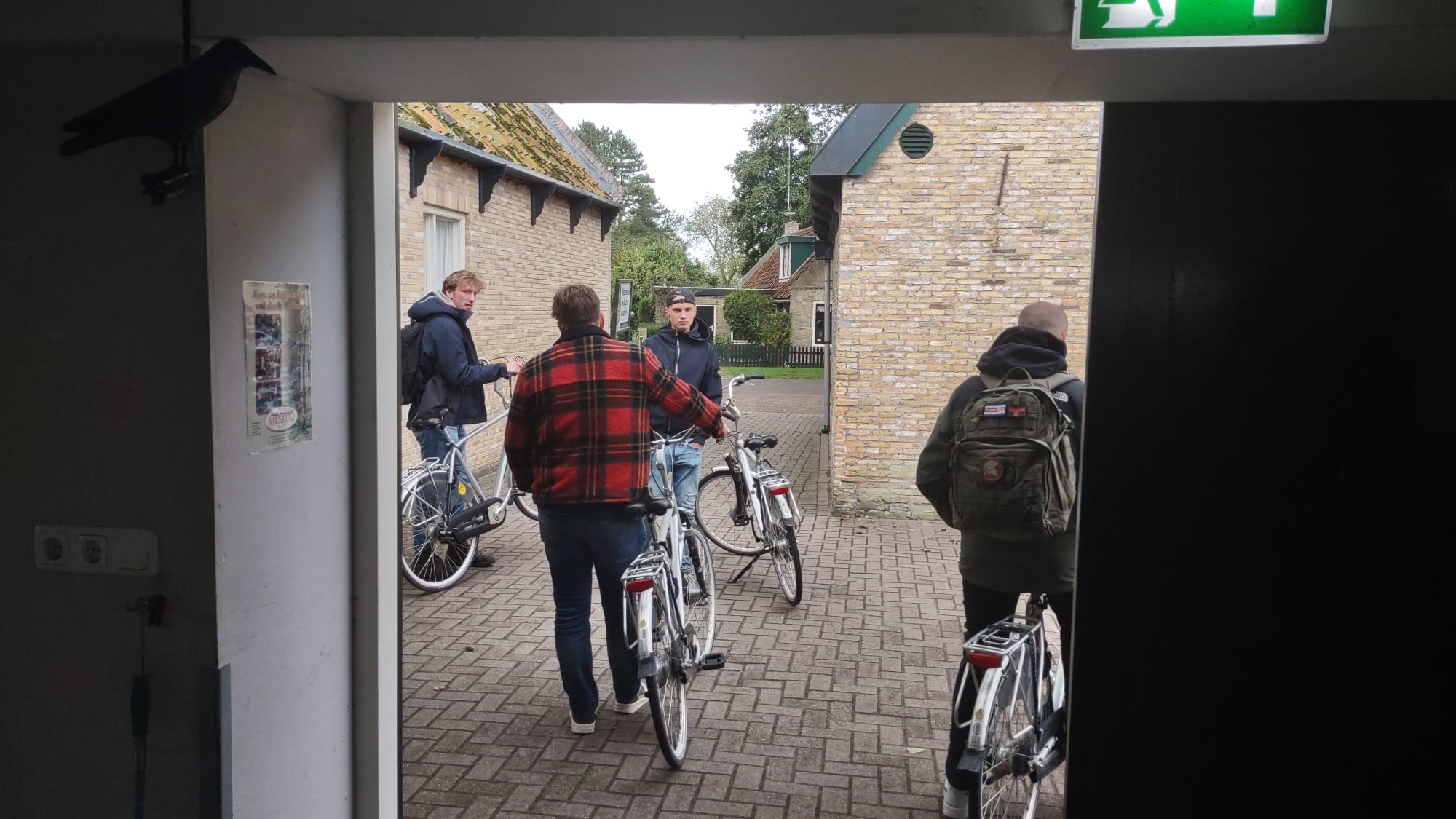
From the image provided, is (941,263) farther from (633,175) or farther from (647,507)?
(633,175)

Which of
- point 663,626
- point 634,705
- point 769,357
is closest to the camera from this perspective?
point 663,626

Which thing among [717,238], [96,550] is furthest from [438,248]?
[717,238]

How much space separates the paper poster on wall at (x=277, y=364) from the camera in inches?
111

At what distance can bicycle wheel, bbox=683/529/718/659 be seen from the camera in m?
5.64

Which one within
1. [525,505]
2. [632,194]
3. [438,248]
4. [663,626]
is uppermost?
[632,194]

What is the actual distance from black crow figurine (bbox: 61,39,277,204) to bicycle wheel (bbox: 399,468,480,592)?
469 cm

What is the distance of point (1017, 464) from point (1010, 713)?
862 millimetres

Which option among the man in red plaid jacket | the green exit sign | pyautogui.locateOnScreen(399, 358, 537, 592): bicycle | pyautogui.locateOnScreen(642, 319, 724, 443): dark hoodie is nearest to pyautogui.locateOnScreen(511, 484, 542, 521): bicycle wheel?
pyautogui.locateOnScreen(399, 358, 537, 592): bicycle

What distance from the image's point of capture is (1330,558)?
2953 mm

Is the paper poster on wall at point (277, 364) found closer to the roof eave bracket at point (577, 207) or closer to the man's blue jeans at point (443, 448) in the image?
the man's blue jeans at point (443, 448)

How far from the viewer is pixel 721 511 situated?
8.58 metres

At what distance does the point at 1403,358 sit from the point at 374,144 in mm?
3037

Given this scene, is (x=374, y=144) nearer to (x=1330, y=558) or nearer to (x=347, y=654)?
(x=347, y=654)

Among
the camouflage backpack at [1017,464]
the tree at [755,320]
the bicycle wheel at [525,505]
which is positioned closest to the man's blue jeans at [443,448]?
the bicycle wheel at [525,505]
